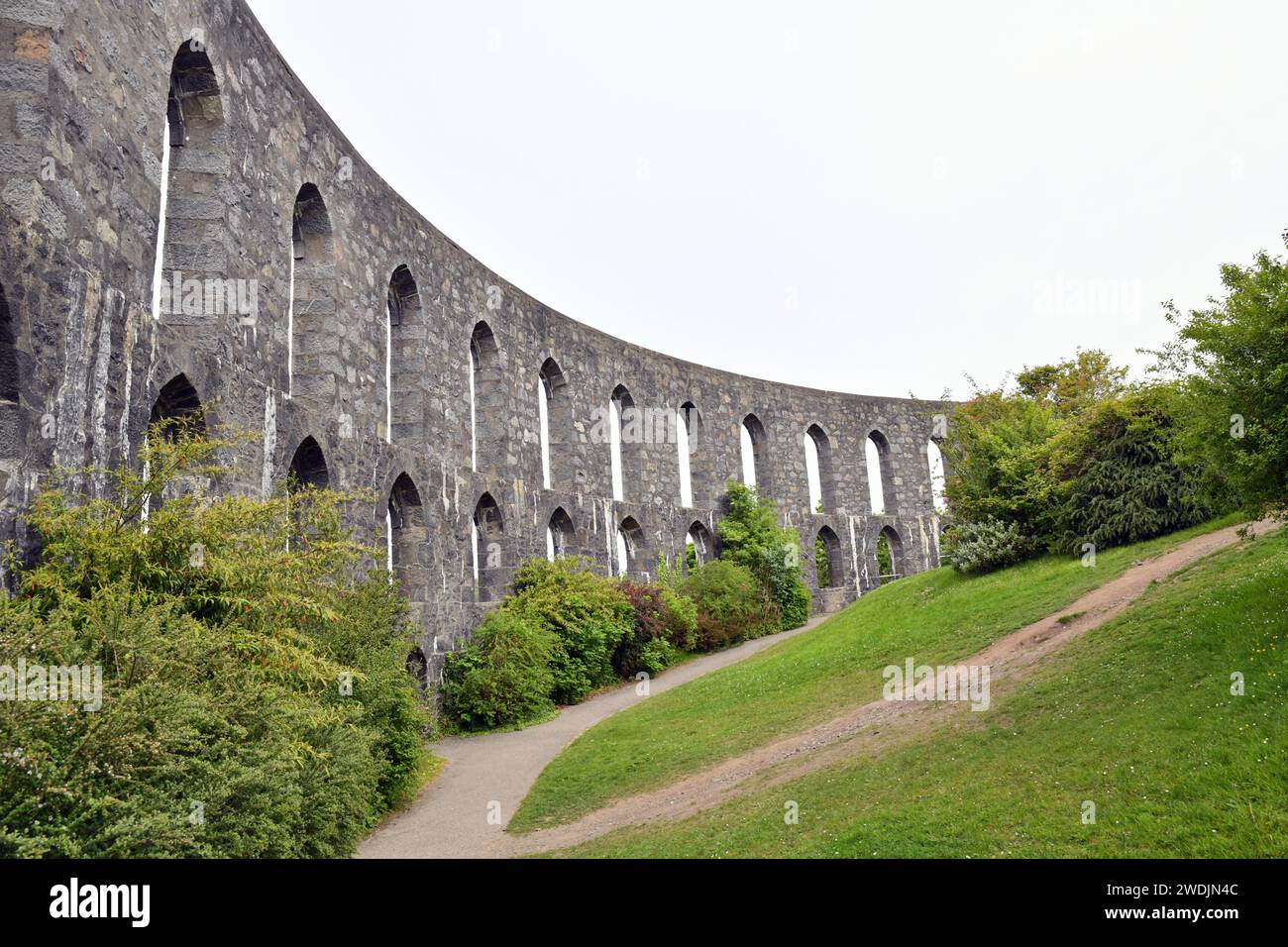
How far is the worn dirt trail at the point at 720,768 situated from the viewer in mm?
7562

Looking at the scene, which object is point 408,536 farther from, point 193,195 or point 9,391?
point 9,391

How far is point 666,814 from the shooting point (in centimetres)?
752

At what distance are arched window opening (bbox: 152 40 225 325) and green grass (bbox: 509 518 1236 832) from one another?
6.04 meters

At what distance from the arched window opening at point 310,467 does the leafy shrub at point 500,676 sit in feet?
13.3

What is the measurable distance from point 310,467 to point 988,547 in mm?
10033

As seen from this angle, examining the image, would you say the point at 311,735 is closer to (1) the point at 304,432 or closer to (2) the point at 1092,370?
(1) the point at 304,432

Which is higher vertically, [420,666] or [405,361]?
[405,361]

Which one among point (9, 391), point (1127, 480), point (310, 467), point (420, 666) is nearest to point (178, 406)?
point (9, 391)

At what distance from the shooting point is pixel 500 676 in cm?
1310

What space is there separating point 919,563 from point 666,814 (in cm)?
2156

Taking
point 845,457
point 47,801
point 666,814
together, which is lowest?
point 666,814

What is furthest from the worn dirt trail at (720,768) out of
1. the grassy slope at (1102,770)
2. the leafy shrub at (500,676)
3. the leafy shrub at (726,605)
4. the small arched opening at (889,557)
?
the small arched opening at (889,557)

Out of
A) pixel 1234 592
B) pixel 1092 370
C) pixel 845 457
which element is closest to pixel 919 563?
pixel 845 457
